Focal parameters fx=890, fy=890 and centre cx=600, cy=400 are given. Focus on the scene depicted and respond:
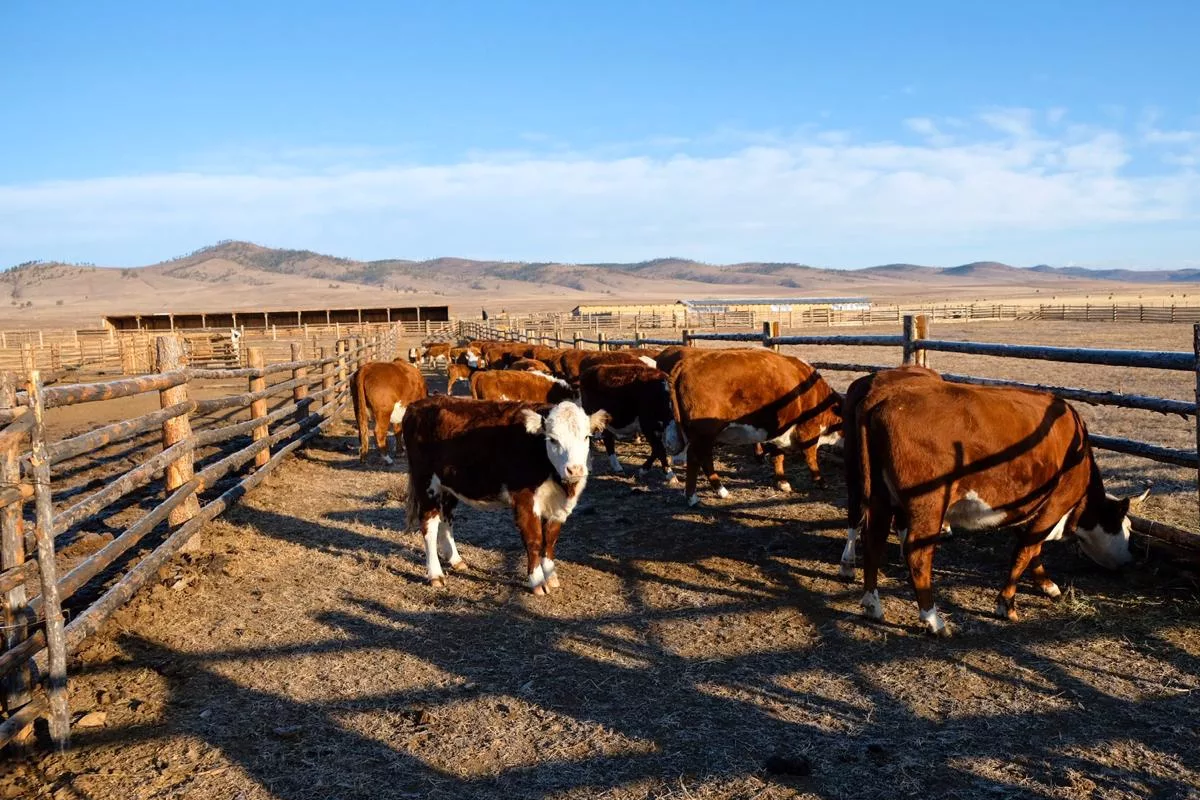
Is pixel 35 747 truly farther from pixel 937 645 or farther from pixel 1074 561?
pixel 1074 561

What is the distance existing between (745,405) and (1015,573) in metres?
3.80

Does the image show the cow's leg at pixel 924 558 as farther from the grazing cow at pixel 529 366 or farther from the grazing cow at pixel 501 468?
the grazing cow at pixel 529 366

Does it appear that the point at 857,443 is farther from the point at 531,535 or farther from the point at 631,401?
the point at 631,401

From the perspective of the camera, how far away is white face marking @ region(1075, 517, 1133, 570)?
591 cm

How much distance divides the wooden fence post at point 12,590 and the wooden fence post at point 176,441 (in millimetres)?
2896

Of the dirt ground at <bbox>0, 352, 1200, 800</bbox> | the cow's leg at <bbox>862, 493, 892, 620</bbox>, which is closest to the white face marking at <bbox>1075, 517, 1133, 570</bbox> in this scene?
the dirt ground at <bbox>0, 352, 1200, 800</bbox>

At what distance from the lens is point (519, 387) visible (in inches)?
475

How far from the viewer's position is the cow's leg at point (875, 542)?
5.56 m

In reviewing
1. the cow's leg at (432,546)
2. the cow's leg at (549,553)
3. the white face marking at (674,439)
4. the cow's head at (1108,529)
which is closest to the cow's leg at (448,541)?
the cow's leg at (432,546)

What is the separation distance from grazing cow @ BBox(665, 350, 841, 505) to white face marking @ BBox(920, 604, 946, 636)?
3647 mm

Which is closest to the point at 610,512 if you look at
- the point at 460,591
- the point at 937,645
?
the point at 460,591

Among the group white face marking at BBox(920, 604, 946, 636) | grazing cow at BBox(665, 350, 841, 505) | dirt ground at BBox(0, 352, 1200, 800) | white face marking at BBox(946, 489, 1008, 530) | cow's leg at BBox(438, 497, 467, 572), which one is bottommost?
dirt ground at BBox(0, 352, 1200, 800)

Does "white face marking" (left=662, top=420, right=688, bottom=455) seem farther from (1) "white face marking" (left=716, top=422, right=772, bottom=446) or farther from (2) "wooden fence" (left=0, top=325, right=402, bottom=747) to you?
(2) "wooden fence" (left=0, top=325, right=402, bottom=747)

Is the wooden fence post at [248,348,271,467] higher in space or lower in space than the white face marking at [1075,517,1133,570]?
higher
